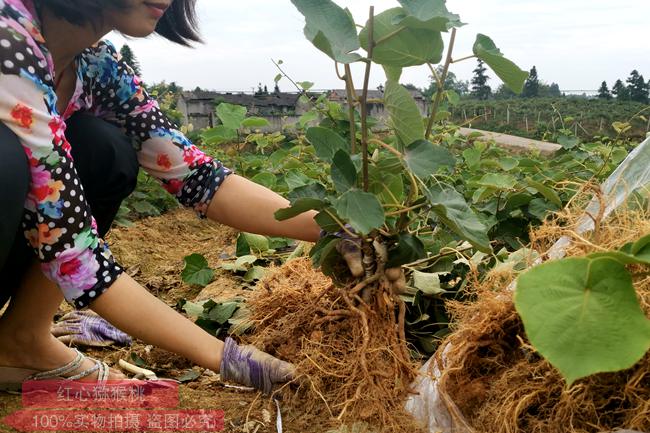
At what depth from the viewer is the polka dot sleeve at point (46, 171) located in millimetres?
918

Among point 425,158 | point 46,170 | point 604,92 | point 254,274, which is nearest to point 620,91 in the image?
point 604,92

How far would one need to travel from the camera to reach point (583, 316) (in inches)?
21.8

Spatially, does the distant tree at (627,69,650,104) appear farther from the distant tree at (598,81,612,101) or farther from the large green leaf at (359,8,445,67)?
the large green leaf at (359,8,445,67)

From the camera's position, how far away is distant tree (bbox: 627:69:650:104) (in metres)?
14.9

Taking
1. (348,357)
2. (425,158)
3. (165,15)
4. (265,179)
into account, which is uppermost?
(165,15)

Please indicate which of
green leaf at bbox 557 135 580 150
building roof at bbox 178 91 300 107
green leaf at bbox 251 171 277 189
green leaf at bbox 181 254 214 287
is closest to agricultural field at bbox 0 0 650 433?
green leaf at bbox 181 254 214 287

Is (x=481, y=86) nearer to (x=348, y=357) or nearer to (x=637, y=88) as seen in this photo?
(x=637, y=88)

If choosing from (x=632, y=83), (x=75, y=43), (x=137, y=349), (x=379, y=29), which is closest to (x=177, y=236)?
(x=137, y=349)

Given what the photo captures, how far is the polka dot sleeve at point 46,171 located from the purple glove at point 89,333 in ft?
1.64

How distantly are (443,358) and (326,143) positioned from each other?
15.4 inches

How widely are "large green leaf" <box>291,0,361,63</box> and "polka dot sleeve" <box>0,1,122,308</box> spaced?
1.31 ft

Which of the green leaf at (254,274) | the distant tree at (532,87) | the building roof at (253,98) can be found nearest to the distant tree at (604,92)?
the distant tree at (532,87)

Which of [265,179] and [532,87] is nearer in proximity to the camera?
[265,179]

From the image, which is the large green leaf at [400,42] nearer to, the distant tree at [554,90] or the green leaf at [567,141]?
the green leaf at [567,141]
